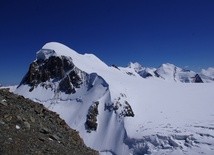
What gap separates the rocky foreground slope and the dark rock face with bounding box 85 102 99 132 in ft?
277

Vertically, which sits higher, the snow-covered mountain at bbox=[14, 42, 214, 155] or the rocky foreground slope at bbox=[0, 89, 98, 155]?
the snow-covered mountain at bbox=[14, 42, 214, 155]

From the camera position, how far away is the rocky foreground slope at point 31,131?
16.2 meters

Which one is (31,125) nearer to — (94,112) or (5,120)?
(5,120)

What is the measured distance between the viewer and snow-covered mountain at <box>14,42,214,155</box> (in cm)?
8162

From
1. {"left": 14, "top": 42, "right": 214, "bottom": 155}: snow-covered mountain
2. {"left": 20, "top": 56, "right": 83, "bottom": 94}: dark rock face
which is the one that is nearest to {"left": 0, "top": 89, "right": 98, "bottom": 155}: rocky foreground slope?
{"left": 14, "top": 42, "right": 214, "bottom": 155}: snow-covered mountain

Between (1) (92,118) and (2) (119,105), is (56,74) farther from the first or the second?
(2) (119,105)

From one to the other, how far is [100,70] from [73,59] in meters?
11.3

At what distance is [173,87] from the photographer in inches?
5458

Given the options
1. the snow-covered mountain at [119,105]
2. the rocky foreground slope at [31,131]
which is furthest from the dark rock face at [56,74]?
the rocky foreground slope at [31,131]

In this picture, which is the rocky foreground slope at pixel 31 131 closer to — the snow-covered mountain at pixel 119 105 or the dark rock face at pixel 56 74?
the snow-covered mountain at pixel 119 105

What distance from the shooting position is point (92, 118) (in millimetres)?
108688

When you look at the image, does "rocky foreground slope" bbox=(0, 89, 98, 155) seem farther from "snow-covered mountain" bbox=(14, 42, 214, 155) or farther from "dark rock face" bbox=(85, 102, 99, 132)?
"dark rock face" bbox=(85, 102, 99, 132)

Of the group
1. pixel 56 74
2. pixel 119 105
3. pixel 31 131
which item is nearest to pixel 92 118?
pixel 119 105

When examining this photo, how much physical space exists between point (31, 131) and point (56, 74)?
118 m
